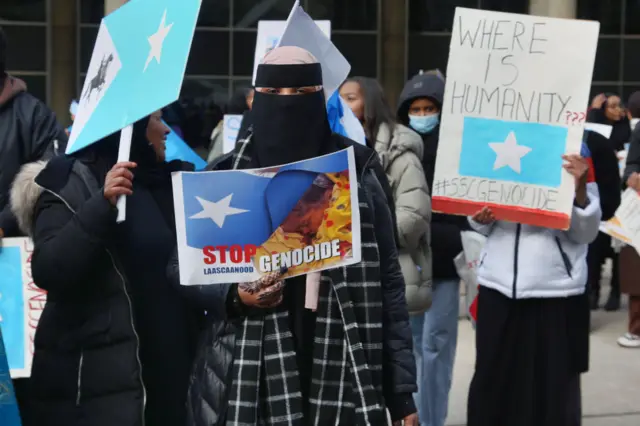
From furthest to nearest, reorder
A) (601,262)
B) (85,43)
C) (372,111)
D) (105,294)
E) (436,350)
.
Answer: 1. (85,43)
2. (601,262)
3. (436,350)
4. (372,111)
5. (105,294)

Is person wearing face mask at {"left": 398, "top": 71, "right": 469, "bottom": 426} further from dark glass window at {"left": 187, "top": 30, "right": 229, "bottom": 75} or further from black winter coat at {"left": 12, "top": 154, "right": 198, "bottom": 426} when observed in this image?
dark glass window at {"left": 187, "top": 30, "right": 229, "bottom": 75}

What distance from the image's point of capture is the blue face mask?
5887mm

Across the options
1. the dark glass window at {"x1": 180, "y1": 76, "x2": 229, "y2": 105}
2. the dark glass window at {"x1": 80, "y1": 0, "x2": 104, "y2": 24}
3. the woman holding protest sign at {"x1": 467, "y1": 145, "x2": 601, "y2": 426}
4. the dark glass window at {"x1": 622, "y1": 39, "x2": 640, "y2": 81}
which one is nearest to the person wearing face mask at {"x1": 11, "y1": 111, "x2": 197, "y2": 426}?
the woman holding protest sign at {"x1": 467, "y1": 145, "x2": 601, "y2": 426}

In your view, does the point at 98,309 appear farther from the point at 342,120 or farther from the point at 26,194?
the point at 342,120

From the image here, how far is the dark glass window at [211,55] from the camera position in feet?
59.6

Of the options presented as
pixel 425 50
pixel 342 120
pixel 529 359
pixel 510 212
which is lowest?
pixel 529 359

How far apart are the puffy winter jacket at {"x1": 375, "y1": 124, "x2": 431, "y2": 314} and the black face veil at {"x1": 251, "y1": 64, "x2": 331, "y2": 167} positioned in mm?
2486

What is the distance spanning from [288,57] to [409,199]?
261 centimetres

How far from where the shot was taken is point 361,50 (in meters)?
18.7

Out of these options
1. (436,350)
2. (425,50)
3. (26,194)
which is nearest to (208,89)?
(425,50)

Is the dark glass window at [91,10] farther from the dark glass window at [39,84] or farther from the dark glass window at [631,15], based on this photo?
the dark glass window at [631,15]

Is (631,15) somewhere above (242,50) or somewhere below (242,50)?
above

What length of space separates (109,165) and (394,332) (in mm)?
1043

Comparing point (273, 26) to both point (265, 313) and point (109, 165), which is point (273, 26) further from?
point (265, 313)
